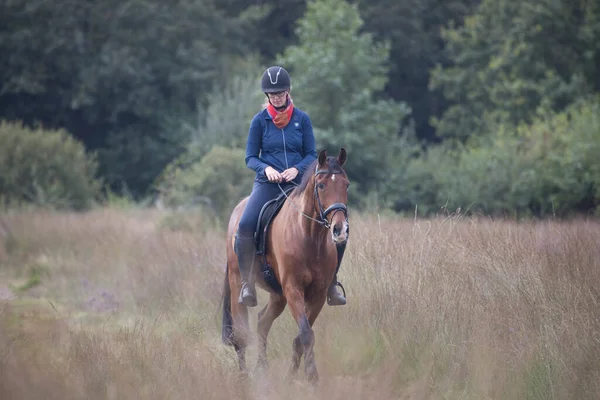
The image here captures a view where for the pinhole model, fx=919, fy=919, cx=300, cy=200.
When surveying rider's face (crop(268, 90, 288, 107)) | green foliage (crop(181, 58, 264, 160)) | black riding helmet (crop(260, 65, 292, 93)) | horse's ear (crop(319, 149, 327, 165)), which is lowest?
green foliage (crop(181, 58, 264, 160))

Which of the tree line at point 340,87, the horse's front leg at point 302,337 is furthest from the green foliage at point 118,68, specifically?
the horse's front leg at point 302,337

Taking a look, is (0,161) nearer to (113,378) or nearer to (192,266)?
(192,266)

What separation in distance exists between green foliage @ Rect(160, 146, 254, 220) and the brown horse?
13.6 metres

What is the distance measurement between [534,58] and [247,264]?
109 ft

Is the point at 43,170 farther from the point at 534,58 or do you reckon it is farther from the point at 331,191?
the point at 331,191

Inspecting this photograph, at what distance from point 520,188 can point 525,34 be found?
14803 mm

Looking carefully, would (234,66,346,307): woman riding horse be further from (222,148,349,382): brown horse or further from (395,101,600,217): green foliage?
(395,101,600,217): green foliage

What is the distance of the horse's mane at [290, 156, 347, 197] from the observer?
27.4 ft

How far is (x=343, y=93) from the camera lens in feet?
106

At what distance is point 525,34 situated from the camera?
131ft

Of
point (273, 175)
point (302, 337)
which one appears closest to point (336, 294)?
point (302, 337)

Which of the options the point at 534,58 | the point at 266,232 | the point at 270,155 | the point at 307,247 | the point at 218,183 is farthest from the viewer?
the point at 534,58

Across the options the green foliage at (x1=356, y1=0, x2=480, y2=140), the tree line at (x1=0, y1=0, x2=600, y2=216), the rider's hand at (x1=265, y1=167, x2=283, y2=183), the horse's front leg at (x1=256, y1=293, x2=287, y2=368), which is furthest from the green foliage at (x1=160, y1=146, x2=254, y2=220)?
the green foliage at (x1=356, y1=0, x2=480, y2=140)

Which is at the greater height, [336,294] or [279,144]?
[279,144]
